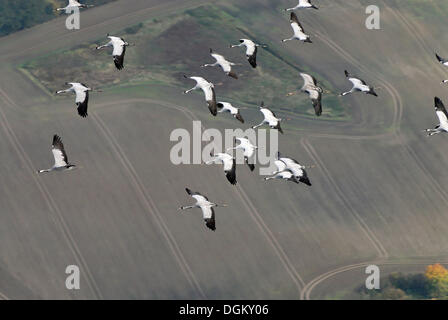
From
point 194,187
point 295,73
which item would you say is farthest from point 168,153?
point 295,73

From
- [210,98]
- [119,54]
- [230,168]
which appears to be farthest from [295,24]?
[230,168]

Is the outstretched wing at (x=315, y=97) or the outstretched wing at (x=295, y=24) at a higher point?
the outstretched wing at (x=295, y=24)

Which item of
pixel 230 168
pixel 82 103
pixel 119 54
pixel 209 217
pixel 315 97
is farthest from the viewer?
pixel 315 97

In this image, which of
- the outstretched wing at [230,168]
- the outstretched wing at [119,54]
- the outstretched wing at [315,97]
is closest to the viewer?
the outstretched wing at [230,168]

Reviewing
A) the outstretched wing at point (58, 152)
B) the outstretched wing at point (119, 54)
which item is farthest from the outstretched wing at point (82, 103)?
the outstretched wing at point (119, 54)

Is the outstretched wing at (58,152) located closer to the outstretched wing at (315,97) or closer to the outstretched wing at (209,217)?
the outstretched wing at (209,217)

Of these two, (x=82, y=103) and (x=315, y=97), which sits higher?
(x=315, y=97)

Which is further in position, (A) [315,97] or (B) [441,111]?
(A) [315,97]

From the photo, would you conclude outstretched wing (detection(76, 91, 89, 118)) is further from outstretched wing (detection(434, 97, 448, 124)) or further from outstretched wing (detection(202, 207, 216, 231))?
outstretched wing (detection(434, 97, 448, 124))

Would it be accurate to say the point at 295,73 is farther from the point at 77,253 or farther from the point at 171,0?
the point at 77,253

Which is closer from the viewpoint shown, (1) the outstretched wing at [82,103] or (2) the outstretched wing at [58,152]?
(2) the outstretched wing at [58,152]

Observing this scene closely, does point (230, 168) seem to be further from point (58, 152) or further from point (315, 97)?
point (58, 152)
